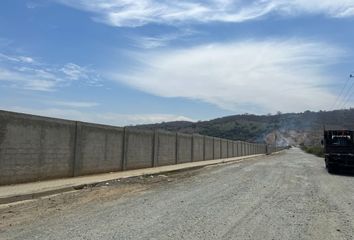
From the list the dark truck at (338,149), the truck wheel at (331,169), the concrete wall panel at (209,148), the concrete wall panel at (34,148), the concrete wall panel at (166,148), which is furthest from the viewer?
the concrete wall panel at (209,148)

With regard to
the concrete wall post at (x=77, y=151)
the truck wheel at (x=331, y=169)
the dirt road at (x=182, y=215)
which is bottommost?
the dirt road at (x=182, y=215)

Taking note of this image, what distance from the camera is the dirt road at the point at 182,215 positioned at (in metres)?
9.16

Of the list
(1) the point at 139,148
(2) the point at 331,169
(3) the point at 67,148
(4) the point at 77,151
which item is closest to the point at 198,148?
(1) the point at 139,148

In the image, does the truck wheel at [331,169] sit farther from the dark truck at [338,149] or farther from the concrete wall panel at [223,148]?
the concrete wall panel at [223,148]

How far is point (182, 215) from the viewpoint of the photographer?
11.3m

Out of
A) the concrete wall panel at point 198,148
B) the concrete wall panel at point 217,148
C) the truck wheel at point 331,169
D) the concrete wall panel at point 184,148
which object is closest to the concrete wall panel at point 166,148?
the concrete wall panel at point 184,148

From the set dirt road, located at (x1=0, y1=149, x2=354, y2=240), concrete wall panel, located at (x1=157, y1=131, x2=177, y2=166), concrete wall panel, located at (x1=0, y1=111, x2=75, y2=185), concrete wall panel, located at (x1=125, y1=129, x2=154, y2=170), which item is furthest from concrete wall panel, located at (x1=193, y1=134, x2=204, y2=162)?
dirt road, located at (x1=0, y1=149, x2=354, y2=240)

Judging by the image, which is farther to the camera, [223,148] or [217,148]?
[223,148]

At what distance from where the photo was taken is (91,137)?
23.7 m

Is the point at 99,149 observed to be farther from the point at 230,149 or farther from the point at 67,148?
the point at 230,149

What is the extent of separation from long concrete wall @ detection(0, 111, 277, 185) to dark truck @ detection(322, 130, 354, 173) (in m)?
12.4

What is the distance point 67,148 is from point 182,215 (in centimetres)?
1117

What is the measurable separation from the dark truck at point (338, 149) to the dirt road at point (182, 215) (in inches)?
540

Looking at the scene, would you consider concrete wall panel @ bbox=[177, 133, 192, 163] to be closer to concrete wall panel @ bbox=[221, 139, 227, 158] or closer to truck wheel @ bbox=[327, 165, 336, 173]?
truck wheel @ bbox=[327, 165, 336, 173]
